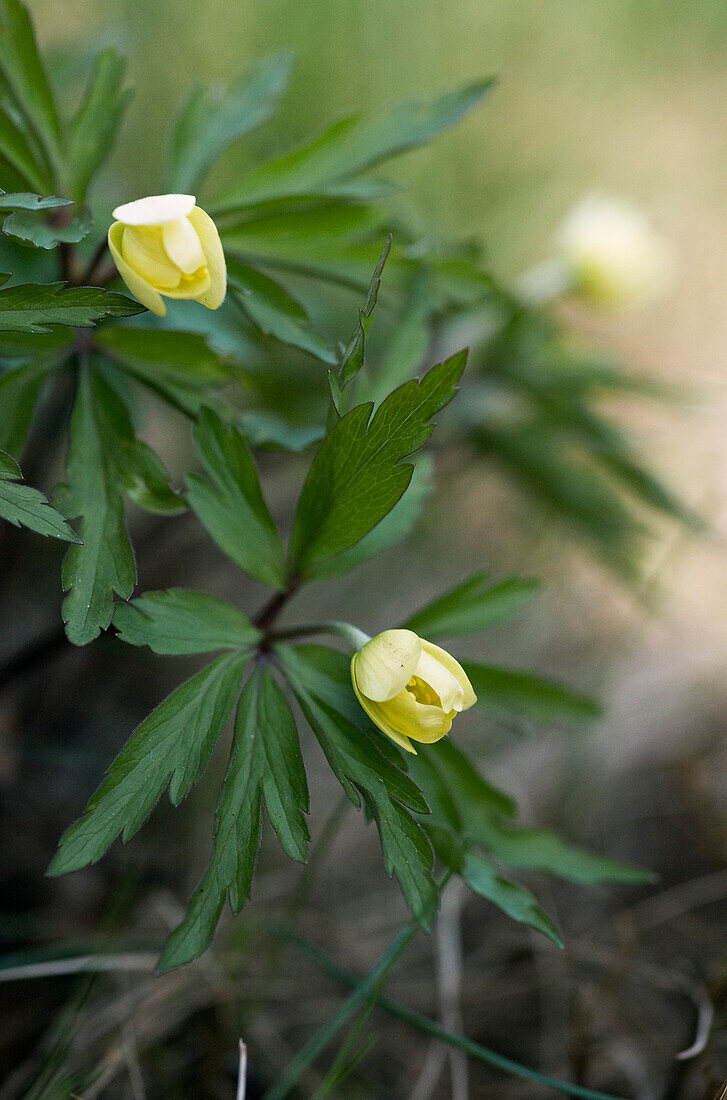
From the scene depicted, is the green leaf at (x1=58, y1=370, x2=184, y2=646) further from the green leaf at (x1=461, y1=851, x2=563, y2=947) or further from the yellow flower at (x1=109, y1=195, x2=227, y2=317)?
the green leaf at (x1=461, y1=851, x2=563, y2=947)

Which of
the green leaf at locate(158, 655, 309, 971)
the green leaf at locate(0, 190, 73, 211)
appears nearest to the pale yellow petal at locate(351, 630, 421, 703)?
the green leaf at locate(158, 655, 309, 971)

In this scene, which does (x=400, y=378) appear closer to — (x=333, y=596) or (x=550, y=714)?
(x=550, y=714)

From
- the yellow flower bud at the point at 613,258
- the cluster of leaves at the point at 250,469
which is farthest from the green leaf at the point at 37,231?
the yellow flower bud at the point at 613,258

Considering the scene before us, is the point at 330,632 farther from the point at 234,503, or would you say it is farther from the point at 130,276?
the point at 130,276

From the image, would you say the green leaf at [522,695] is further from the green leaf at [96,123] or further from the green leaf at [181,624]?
the green leaf at [96,123]

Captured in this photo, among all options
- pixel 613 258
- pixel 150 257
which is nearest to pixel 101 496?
pixel 150 257

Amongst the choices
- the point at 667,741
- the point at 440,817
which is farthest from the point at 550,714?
the point at 667,741
